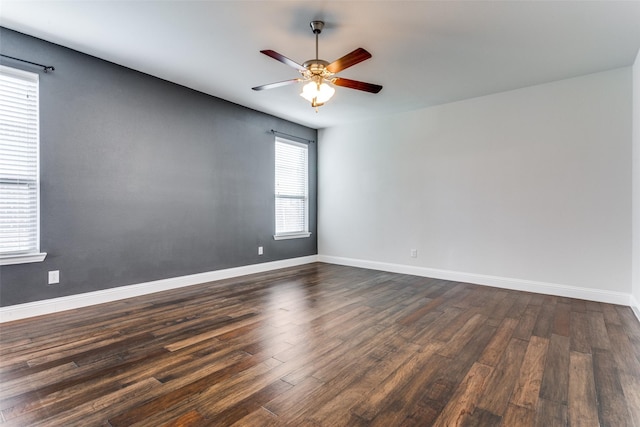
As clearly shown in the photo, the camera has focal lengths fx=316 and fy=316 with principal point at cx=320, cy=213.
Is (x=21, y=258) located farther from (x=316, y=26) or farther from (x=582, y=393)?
(x=582, y=393)

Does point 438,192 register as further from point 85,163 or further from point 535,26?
point 85,163

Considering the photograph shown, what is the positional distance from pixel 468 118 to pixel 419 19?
228 cm

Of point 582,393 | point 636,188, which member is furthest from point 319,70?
point 636,188

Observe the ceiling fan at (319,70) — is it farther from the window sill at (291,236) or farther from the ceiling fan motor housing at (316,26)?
the window sill at (291,236)

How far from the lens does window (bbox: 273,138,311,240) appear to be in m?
5.45

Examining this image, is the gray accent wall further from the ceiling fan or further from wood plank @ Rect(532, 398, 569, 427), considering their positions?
wood plank @ Rect(532, 398, 569, 427)

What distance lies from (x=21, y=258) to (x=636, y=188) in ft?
19.3

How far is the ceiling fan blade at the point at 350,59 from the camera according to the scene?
7.49 ft

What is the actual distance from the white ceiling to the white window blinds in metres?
0.34

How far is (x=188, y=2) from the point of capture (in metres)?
2.38

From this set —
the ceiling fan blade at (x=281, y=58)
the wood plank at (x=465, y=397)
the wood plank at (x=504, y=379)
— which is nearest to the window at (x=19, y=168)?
the ceiling fan blade at (x=281, y=58)

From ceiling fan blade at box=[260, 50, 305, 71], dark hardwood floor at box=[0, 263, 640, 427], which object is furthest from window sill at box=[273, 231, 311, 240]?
ceiling fan blade at box=[260, 50, 305, 71]

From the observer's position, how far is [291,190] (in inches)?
224

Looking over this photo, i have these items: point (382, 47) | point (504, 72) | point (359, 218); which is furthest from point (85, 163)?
point (504, 72)
